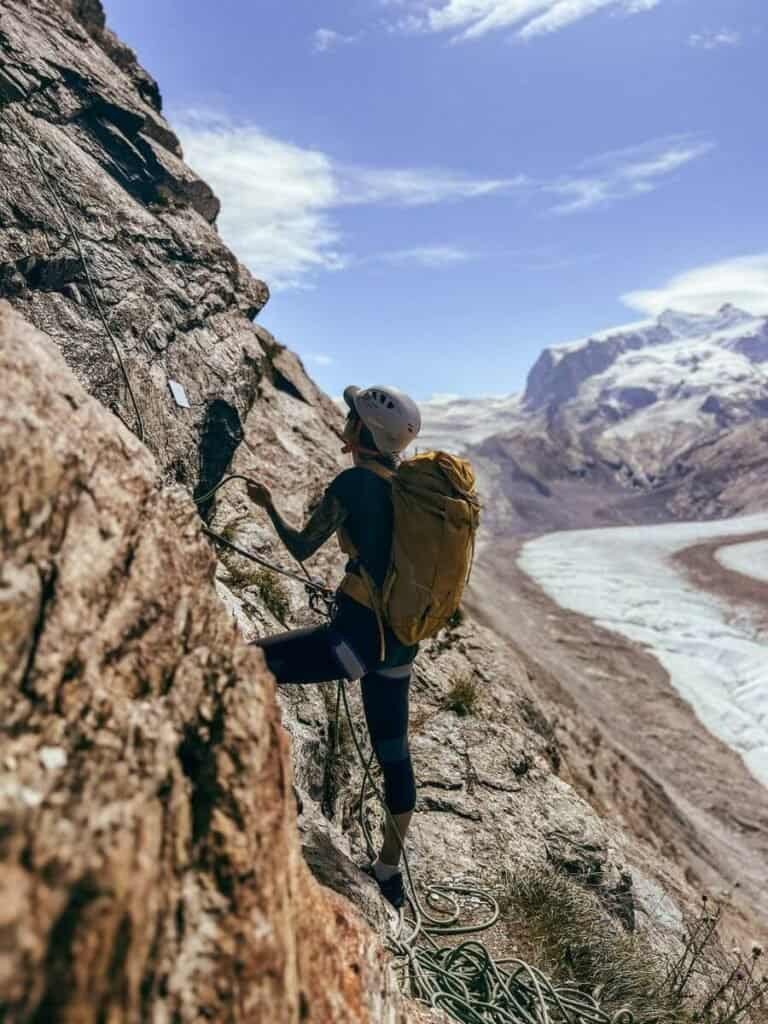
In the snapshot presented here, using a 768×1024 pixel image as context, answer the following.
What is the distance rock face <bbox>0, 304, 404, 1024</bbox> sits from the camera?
7.17ft

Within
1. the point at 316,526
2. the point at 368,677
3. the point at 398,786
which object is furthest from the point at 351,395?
the point at 398,786

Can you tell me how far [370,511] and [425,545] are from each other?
44cm

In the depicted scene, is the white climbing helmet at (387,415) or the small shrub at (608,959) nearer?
the white climbing helmet at (387,415)

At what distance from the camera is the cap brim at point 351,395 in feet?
16.5

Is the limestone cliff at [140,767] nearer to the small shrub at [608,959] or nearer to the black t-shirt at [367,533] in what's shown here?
the small shrub at [608,959]

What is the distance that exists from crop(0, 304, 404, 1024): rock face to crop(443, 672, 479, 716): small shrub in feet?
20.7

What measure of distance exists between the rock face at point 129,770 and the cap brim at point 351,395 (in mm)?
1626

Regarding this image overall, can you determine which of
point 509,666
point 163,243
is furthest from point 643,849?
point 163,243

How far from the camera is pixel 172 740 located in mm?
2904

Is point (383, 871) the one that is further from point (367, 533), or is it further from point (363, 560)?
point (367, 533)

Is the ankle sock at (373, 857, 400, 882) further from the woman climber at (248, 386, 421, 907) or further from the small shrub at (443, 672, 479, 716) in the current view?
the small shrub at (443, 672, 479, 716)

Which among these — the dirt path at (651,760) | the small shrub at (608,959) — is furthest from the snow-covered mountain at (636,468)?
the small shrub at (608,959)

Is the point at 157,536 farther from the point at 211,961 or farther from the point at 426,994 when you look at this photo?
the point at 426,994

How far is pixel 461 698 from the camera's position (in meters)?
10.1
